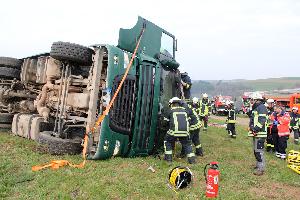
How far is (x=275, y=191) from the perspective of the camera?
6109mm

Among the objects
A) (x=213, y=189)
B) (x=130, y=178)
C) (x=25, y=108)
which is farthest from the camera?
(x=25, y=108)

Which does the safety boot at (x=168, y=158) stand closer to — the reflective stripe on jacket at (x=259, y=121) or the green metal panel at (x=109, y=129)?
the green metal panel at (x=109, y=129)

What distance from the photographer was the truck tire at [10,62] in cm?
995

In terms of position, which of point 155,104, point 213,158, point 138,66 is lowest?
point 213,158

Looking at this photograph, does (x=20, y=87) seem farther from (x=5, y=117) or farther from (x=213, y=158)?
(x=213, y=158)

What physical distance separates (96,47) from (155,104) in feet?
5.71

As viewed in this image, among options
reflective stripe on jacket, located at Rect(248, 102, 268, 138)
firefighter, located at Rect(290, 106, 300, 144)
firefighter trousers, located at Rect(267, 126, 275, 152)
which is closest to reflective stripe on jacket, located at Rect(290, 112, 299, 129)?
firefighter, located at Rect(290, 106, 300, 144)

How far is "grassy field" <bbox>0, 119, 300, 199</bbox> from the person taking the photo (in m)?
5.04

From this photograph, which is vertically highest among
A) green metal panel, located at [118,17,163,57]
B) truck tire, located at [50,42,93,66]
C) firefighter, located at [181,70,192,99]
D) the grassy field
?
green metal panel, located at [118,17,163,57]

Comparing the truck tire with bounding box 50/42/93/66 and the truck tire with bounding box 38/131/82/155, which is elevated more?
the truck tire with bounding box 50/42/93/66

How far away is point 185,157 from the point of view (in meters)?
8.32

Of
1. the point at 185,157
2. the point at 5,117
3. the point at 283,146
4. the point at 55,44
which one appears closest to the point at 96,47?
the point at 55,44

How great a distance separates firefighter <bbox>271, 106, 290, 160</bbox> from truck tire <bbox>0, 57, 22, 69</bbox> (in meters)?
7.93

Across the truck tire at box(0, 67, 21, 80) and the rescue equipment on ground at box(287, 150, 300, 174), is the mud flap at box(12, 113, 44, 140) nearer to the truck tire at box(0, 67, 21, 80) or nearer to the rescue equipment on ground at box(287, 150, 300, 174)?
the truck tire at box(0, 67, 21, 80)
